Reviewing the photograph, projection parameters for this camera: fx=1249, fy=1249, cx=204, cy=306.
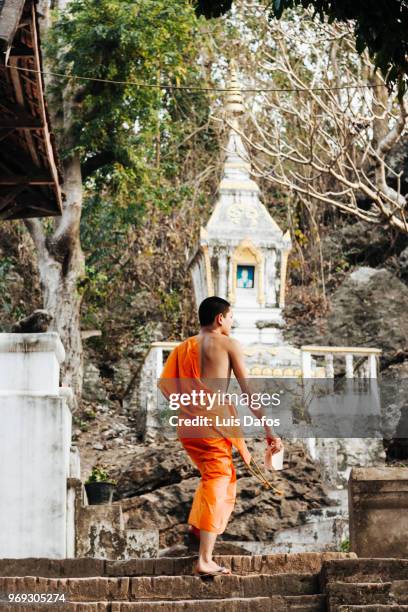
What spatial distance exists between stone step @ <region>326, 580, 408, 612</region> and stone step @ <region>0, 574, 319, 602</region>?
1.88ft

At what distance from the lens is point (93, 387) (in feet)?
74.1

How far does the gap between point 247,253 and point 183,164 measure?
19.9 feet

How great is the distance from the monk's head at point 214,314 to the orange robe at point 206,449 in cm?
14

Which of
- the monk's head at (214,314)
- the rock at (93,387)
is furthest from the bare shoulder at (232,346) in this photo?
the rock at (93,387)

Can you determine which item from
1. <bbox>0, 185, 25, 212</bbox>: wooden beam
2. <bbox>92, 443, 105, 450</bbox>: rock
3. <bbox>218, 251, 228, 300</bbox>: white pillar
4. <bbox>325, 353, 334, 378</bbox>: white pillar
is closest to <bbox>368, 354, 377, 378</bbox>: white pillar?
<bbox>325, 353, 334, 378</bbox>: white pillar

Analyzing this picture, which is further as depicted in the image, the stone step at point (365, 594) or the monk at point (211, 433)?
the monk at point (211, 433)

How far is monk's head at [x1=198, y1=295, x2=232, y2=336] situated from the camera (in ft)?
26.5

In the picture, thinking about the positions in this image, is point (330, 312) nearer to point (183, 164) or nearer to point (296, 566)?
point (183, 164)

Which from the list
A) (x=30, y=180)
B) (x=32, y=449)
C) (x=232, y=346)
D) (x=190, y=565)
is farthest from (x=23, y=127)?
(x=190, y=565)

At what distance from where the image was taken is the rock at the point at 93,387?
73.2 ft

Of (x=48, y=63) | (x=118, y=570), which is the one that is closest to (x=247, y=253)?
(x=48, y=63)

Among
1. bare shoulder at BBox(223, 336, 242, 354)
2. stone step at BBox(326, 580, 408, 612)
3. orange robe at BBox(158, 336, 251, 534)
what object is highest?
bare shoulder at BBox(223, 336, 242, 354)

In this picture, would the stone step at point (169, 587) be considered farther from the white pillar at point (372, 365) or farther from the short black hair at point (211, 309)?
the white pillar at point (372, 365)

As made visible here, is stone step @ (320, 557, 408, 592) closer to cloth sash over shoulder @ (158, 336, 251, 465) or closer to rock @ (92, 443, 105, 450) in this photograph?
cloth sash over shoulder @ (158, 336, 251, 465)
